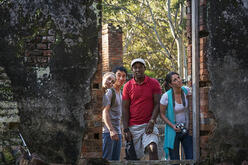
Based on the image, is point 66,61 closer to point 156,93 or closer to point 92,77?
point 92,77

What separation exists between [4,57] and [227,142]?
9.68 ft

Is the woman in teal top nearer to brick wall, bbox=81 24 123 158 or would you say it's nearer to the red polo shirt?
the red polo shirt

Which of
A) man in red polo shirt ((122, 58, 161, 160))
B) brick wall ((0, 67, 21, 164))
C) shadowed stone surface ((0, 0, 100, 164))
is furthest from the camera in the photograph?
man in red polo shirt ((122, 58, 161, 160))

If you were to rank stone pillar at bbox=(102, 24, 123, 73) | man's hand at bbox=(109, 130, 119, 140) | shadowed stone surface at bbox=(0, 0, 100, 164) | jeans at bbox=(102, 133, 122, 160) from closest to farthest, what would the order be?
1. shadowed stone surface at bbox=(0, 0, 100, 164)
2. man's hand at bbox=(109, 130, 119, 140)
3. jeans at bbox=(102, 133, 122, 160)
4. stone pillar at bbox=(102, 24, 123, 73)

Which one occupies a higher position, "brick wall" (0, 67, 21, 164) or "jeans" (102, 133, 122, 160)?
"brick wall" (0, 67, 21, 164)

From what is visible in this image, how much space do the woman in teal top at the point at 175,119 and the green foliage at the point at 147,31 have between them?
37.4 feet

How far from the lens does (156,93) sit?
5.24m

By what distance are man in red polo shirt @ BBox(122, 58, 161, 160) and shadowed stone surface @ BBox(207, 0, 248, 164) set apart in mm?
749

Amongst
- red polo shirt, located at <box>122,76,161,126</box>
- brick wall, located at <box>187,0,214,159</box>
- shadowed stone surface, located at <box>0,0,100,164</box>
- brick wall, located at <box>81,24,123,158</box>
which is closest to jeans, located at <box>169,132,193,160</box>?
brick wall, located at <box>187,0,214,159</box>

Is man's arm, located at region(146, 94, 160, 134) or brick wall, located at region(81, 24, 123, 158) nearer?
brick wall, located at region(81, 24, 123, 158)

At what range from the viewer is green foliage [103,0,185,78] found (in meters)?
17.8

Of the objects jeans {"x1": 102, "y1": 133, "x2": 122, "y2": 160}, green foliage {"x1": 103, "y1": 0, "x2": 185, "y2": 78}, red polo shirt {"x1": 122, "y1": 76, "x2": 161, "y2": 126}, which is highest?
green foliage {"x1": 103, "y1": 0, "x2": 185, "y2": 78}

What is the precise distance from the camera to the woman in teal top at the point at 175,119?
5.11 metres

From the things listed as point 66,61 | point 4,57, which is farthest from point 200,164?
point 4,57
